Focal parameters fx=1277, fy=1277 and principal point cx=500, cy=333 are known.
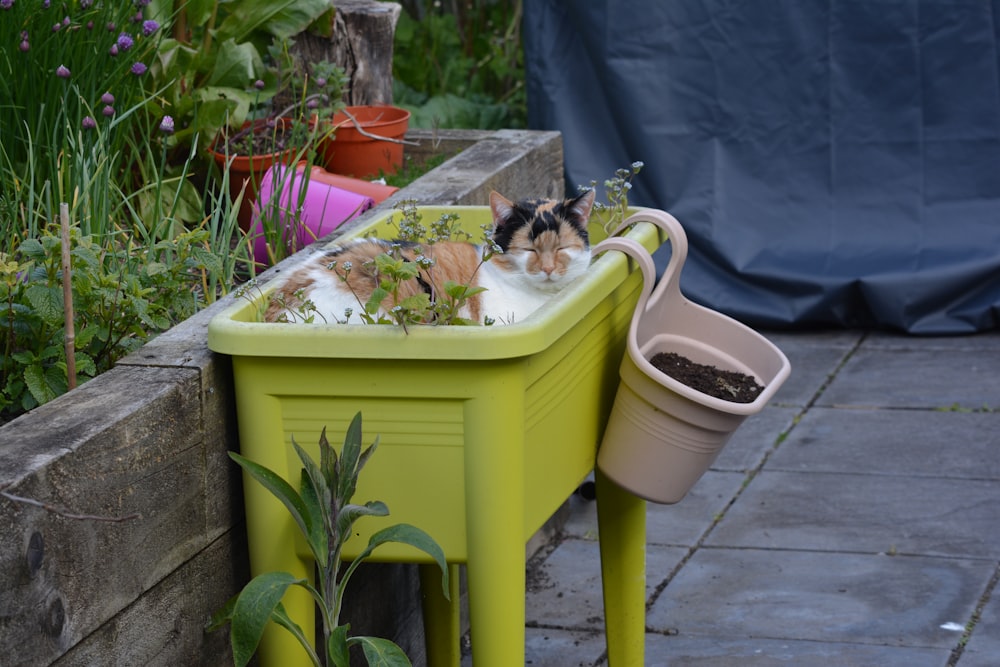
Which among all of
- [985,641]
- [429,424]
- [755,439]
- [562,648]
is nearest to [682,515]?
[755,439]

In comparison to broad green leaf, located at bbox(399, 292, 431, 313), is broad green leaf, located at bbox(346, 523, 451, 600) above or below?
below

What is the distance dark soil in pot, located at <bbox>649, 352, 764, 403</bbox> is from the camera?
201cm

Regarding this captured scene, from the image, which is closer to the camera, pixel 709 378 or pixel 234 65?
pixel 709 378

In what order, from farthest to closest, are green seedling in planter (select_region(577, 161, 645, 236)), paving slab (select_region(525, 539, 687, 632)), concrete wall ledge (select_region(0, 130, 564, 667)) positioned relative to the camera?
paving slab (select_region(525, 539, 687, 632)), green seedling in planter (select_region(577, 161, 645, 236)), concrete wall ledge (select_region(0, 130, 564, 667))

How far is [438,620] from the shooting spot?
2.30 m

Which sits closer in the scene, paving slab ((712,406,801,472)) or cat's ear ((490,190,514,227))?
cat's ear ((490,190,514,227))

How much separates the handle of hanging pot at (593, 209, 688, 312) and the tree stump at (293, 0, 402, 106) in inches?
63.1

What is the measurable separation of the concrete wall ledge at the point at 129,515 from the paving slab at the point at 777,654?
1.04 m

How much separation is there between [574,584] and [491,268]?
1.12 m

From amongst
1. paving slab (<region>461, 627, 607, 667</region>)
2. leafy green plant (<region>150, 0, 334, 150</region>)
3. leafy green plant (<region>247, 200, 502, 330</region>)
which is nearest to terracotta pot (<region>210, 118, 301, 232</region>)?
leafy green plant (<region>150, 0, 334, 150</region>)

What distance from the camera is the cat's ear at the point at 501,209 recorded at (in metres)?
1.98

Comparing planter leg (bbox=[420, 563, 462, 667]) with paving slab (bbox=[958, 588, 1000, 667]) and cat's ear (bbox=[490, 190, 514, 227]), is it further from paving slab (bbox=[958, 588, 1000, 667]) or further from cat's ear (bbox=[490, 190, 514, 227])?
paving slab (bbox=[958, 588, 1000, 667])

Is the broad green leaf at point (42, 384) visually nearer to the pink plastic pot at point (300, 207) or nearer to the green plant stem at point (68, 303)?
the green plant stem at point (68, 303)

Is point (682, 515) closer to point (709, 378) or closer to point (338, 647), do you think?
point (709, 378)
